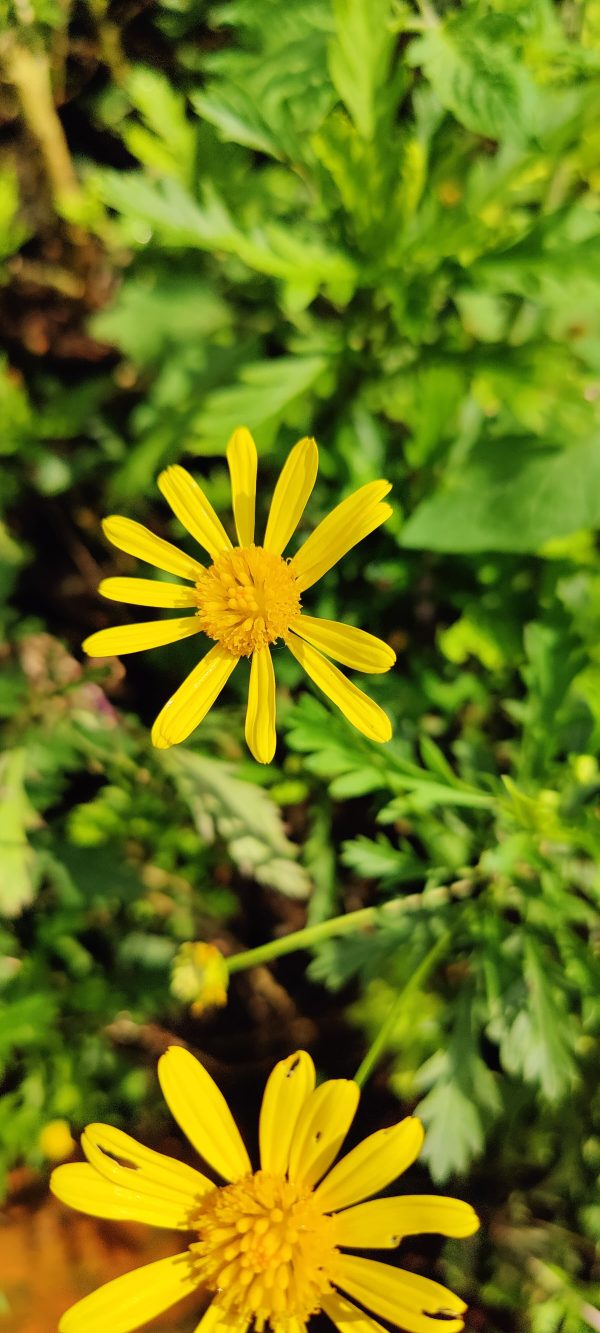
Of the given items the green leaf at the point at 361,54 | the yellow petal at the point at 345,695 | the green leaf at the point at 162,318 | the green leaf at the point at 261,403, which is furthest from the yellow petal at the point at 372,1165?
the green leaf at the point at 162,318

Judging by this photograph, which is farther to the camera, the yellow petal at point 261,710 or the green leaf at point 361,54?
the green leaf at point 361,54

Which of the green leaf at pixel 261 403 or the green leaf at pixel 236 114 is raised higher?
the green leaf at pixel 236 114

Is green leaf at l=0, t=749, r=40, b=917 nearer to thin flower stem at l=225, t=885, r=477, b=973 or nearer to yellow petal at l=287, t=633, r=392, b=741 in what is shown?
thin flower stem at l=225, t=885, r=477, b=973

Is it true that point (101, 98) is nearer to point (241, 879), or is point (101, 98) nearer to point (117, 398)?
point (117, 398)

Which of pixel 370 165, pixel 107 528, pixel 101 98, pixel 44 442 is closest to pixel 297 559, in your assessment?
pixel 107 528

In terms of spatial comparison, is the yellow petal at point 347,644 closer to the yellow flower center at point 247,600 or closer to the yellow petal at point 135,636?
the yellow flower center at point 247,600

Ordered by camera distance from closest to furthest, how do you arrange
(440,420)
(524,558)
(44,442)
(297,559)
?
(297,559), (440,420), (524,558), (44,442)

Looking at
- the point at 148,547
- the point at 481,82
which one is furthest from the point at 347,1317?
the point at 481,82
